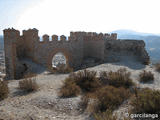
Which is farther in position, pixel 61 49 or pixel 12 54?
pixel 61 49

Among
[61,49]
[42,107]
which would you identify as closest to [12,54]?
[61,49]

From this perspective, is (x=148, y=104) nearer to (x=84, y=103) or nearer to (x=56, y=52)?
(x=84, y=103)

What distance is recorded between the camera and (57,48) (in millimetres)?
15227

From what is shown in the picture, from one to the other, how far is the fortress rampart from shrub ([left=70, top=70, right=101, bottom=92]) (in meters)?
6.41

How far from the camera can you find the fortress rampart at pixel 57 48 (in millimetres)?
13438

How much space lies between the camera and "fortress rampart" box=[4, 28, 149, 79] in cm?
1344

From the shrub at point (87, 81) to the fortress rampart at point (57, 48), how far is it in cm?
641

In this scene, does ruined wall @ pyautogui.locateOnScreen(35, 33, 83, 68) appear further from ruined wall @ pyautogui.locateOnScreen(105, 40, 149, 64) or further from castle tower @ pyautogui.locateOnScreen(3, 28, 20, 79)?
ruined wall @ pyautogui.locateOnScreen(105, 40, 149, 64)

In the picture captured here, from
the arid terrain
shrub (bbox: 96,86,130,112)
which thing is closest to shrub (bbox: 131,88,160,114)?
the arid terrain

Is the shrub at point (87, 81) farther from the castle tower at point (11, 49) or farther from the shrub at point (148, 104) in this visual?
the castle tower at point (11, 49)

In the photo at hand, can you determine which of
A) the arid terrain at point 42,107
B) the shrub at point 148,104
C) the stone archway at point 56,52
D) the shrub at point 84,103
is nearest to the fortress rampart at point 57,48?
the stone archway at point 56,52


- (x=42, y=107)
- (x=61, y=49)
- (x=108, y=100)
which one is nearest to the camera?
(x=108, y=100)

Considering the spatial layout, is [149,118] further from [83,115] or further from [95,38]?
[95,38]

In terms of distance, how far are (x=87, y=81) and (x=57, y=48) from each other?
315 inches
